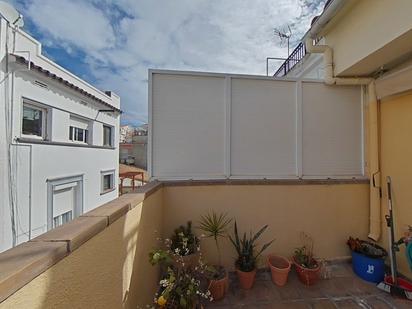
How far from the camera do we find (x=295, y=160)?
10.6 ft

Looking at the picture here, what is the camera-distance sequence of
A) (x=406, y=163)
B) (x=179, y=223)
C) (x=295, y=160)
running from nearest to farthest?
(x=406, y=163), (x=179, y=223), (x=295, y=160)

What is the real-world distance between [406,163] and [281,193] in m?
1.59

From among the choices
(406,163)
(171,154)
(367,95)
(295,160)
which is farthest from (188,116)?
(406,163)

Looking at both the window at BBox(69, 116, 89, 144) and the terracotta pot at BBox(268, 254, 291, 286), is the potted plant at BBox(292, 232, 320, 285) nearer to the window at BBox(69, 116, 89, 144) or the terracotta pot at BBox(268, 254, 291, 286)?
the terracotta pot at BBox(268, 254, 291, 286)

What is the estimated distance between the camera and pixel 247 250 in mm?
2850

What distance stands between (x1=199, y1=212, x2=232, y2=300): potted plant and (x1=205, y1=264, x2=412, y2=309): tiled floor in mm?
123

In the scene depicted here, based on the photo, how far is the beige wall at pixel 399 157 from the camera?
2.76 metres

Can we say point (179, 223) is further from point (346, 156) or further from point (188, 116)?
point (346, 156)

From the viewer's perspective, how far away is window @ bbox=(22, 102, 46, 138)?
16.0 feet

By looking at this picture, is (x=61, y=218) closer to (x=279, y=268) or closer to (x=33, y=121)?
(x=33, y=121)

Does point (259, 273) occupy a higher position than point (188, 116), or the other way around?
point (188, 116)

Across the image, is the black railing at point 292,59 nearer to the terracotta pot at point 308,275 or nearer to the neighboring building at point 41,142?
the terracotta pot at point 308,275

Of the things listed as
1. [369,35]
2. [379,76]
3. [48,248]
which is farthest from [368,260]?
[48,248]

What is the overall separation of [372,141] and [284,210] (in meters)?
1.62
